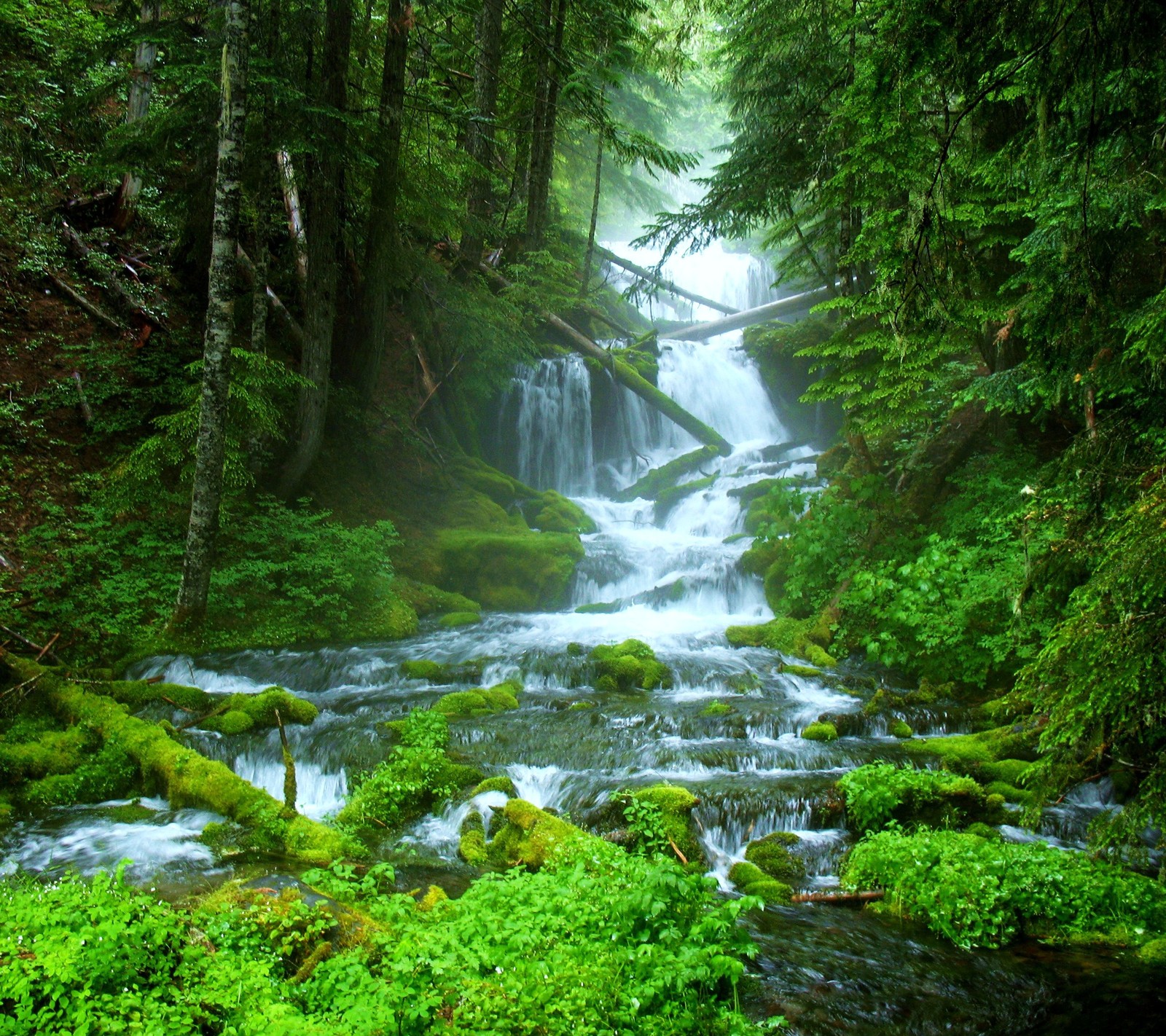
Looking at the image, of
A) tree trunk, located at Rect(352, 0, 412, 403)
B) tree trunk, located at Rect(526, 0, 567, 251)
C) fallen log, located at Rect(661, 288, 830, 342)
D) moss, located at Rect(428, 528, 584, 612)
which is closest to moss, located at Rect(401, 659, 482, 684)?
moss, located at Rect(428, 528, 584, 612)

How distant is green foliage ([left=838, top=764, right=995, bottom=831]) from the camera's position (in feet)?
19.2

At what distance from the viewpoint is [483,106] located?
1372 cm

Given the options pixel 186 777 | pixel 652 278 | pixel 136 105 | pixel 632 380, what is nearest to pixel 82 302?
A: pixel 136 105

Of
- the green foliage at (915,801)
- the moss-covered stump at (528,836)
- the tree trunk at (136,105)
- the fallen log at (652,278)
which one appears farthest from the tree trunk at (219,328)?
the fallen log at (652,278)

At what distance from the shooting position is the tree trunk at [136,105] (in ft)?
40.3

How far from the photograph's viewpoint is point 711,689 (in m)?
9.32

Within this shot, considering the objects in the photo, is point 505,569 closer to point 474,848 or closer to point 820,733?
point 820,733

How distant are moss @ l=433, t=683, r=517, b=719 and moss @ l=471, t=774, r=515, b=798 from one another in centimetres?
188

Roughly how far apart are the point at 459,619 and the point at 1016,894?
9.21 metres

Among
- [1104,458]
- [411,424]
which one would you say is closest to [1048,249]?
[1104,458]

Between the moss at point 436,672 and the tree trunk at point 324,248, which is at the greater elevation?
the tree trunk at point 324,248

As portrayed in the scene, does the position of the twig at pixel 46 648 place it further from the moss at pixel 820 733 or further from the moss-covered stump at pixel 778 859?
the moss at pixel 820 733

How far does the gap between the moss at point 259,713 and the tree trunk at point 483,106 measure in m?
9.41

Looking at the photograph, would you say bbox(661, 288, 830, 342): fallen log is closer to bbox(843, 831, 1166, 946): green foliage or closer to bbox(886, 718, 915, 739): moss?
bbox(886, 718, 915, 739): moss
